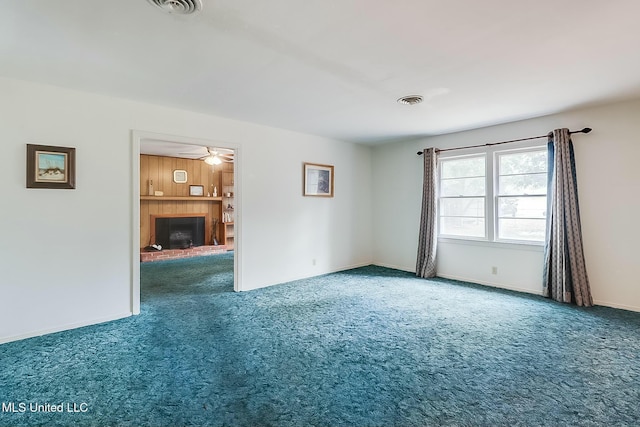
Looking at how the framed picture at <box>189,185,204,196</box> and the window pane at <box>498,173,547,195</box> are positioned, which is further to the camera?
the framed picture at <box>189,185,204,196</box>

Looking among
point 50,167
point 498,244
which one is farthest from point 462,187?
point 50,167

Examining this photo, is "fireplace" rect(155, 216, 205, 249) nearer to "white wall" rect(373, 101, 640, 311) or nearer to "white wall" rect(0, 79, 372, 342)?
"white wall" rect(0, 79, 372, 342)

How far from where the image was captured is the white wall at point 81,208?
2.87m

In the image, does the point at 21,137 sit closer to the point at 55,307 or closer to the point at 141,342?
the point at 55,307

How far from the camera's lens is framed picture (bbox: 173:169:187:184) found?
306 inches

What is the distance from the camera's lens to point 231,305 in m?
3.81

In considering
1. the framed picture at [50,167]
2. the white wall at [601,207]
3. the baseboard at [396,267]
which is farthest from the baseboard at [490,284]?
the framed picture at [50,167]

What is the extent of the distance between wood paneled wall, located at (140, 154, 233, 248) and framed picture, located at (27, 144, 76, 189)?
432 centimetres

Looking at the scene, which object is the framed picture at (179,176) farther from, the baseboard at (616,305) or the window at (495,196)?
the baseboard at (616,305)

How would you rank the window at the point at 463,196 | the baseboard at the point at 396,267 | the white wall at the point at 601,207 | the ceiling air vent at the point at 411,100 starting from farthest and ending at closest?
the baseboard at the point at 396,267 < the window at the point at 463,196 < the white wall at the point at 601,207 < the ceiling air vent at the point at 411,100

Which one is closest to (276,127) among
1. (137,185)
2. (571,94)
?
(137,185)

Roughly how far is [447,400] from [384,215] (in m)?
4.32

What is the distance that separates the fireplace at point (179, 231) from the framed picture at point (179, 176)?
0.90 metres

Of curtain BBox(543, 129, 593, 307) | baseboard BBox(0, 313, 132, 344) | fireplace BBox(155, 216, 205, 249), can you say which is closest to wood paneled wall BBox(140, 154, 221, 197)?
fireplace BBox(155, 216, 205, 249)
